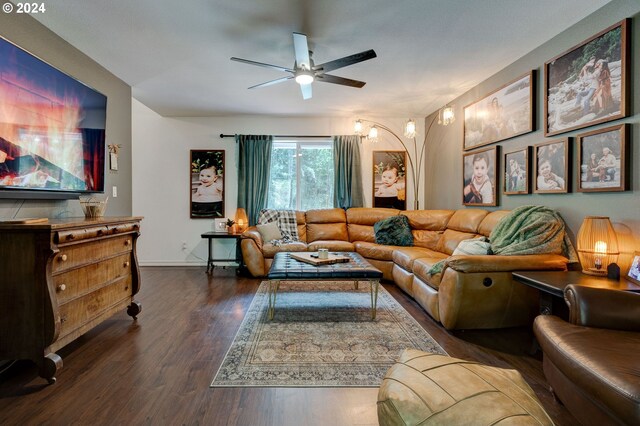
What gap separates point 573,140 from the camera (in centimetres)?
255

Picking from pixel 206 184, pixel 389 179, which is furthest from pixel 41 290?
pixel 389 179

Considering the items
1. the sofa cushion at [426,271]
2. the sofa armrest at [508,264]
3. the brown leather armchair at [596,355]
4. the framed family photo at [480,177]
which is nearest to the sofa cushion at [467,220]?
the framed family photo at [480,177]

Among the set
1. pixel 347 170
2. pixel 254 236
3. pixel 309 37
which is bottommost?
pixel 254 236

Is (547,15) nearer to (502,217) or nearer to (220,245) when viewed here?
(502,217)

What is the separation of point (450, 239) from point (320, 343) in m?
2.36

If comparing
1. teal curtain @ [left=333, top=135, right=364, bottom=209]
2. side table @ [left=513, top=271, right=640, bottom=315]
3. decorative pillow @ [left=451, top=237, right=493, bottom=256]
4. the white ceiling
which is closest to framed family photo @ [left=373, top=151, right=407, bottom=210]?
teal curtain @ [left=333, top=135, right=364, bottom=209]

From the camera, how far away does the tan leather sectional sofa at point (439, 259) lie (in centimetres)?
243

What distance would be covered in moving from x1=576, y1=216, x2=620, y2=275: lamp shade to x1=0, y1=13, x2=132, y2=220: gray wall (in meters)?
4.21

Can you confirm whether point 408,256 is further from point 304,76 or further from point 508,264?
point 304,76

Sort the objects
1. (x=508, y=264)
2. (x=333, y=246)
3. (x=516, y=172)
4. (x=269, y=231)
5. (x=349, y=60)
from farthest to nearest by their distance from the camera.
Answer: (x=269, y=231), (x=333, y=246), (x=516, y=172), (x=349, y=60), (x=508, y=264)

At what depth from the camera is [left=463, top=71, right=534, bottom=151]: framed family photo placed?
9.91ft

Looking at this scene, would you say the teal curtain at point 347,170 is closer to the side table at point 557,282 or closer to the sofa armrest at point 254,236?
the sofa armrest at point 254,236

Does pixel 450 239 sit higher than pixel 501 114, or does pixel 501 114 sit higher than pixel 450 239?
pixel 501 114

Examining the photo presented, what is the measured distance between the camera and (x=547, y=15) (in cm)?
240
